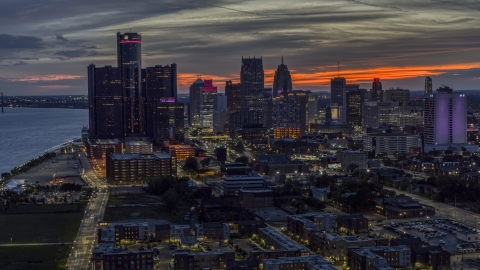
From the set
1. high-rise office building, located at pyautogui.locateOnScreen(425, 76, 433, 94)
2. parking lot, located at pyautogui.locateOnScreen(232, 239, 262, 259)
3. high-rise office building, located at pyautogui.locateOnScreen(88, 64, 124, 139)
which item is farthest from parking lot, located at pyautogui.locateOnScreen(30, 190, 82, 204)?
high-rise office building, located at pyautogui.locateOnScreen(425, 76, 433, 94)

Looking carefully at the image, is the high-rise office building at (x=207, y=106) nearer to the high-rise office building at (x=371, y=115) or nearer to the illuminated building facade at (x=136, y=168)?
the high-rise office building at (x=371, y=115)

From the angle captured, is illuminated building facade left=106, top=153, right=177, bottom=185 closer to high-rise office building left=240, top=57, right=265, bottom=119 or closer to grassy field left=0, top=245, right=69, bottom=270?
grassy field left=0, top=245, right=69, bottom=270

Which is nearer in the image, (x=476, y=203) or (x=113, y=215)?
(x=113, y=215)

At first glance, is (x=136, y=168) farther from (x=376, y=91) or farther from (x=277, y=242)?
(x=376, y=91)

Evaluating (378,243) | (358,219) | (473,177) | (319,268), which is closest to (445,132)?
(473,177)

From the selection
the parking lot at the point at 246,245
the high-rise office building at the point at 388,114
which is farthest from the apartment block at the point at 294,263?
the high-rise office building at the point at 388,114

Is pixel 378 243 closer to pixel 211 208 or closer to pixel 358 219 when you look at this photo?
pixel 358 219
